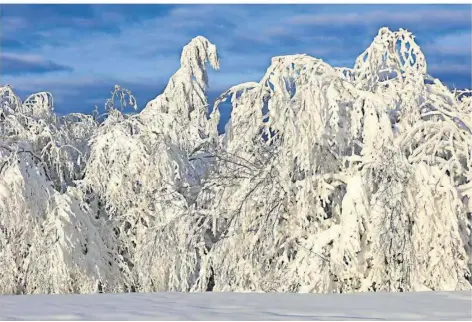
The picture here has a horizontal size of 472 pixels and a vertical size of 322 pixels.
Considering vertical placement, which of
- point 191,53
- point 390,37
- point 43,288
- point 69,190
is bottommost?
point 43,288

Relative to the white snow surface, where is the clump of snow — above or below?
above

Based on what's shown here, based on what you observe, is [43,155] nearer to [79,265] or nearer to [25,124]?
[25,124]

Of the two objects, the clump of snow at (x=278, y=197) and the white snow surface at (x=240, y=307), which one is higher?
the clump of snow at (x=278, y=197)

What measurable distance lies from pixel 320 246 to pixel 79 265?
13.2 ft

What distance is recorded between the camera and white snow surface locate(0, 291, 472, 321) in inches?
184

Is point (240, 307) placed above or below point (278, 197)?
below

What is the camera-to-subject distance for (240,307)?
17.1 ft

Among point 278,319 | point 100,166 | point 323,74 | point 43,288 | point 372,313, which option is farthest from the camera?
point 100,166

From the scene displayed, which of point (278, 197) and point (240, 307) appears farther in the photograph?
point (278, 197)

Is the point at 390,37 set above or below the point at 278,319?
above

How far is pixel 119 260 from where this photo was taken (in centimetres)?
1145

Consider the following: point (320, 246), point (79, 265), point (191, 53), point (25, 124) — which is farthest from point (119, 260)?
point (191, 53)

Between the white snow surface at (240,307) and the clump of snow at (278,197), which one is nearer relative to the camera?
the white snow surface at (240,307)

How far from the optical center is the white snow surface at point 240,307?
4676 mm
